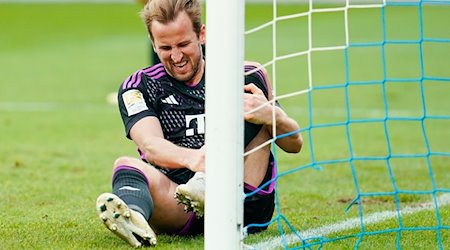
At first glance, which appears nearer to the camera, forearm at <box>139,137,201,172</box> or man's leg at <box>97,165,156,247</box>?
man's leg at <box>97,165,156,247</box>

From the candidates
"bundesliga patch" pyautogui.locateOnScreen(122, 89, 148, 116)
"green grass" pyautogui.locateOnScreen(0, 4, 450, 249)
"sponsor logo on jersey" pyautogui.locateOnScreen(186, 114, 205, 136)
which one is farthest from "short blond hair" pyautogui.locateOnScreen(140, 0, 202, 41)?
"green grass" pyautogui.locateOnScreen(0, 4, 450, 249)

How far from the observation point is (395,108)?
418 inches

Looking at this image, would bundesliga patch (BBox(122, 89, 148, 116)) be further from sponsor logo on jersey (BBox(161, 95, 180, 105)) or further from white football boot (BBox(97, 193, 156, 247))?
white football boot (BBox(97, 193, 156, 247))

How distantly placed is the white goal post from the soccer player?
0.31 m

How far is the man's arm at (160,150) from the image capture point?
397 cm

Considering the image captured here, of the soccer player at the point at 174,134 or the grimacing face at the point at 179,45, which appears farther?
the grimacing face at the point at 179,45

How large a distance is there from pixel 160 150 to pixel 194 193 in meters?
0.41

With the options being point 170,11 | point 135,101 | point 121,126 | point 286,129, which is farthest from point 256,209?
point 121,126

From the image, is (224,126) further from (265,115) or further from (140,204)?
(140,204)

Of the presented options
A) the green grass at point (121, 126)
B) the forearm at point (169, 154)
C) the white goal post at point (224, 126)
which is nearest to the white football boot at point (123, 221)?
the green grass at point (121, 126)

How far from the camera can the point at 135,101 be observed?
168 inches

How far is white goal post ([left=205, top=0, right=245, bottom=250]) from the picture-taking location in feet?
11.3

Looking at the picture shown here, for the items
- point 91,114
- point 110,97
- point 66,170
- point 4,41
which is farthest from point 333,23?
point 66,170

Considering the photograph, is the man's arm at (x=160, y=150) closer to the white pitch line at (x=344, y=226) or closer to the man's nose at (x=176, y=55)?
the man's nose at (x=176, y=55)
